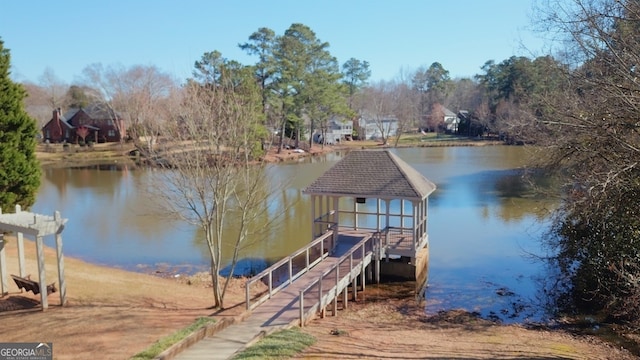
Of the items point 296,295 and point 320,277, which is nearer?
point 320,277

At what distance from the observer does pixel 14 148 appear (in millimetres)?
17719

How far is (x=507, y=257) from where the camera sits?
56.1 feet

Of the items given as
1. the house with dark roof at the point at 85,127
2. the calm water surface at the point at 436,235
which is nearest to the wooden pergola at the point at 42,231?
the calm water surface at the point at 436,235

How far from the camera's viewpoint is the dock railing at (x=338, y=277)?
10.9 metres

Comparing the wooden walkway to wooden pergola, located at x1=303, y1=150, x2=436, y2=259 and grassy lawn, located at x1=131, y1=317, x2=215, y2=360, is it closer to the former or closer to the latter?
grassy lawn, located at x1=131, y1=317, x2=215, y2=360

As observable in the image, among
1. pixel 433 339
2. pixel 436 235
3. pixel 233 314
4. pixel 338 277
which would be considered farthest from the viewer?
pixel 436 235

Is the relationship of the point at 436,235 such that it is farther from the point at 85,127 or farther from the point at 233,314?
the point at 85,127

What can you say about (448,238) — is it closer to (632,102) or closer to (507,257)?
(507,257)

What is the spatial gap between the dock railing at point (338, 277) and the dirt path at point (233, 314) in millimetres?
428

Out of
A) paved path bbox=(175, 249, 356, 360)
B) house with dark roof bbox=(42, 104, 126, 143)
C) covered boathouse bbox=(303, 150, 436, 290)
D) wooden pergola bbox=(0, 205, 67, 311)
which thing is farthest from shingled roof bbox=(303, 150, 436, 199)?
house with dark roof bbox=(42, 104, 126, 143)

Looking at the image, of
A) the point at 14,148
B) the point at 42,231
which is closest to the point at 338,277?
the point at 42,231

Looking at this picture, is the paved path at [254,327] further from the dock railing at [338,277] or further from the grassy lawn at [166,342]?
the grassy lawn at [166,342]

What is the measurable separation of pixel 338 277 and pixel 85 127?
5651 cm

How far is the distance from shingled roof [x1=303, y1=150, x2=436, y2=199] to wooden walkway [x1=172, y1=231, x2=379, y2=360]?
1.44m
